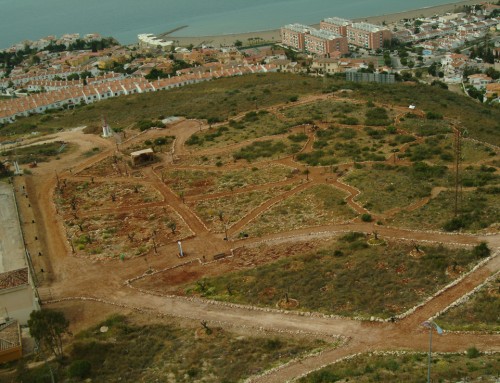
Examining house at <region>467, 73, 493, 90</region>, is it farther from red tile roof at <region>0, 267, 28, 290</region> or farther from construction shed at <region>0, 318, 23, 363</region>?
construction shed at <region>0, 318, 23, 363</region>

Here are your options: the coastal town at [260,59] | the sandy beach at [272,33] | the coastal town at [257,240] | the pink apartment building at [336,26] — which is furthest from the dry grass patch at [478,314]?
the sandy beach at [272,33]

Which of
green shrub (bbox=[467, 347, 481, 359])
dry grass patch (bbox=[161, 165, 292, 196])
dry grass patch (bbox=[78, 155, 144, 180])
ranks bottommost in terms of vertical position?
dry grass patch (bbox=[161, 165, 292, 196])

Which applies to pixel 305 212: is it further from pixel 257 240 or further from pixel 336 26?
pixel 336 26

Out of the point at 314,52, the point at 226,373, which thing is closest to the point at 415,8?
the point at 314,52

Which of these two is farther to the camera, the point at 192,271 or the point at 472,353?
the point at 192,271

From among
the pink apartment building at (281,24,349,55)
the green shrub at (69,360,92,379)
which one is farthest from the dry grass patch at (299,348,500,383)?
the pink apartment building at (281,24,349,55)

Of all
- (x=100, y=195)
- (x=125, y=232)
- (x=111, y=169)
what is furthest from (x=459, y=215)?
(x=111, y=169)
